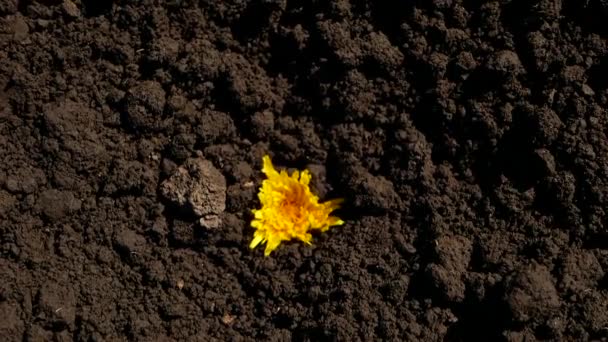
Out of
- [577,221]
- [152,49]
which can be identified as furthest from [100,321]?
[577,221]

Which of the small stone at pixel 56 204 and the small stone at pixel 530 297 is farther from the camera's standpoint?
the small stone at pixel 56 204

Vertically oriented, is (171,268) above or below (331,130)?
below

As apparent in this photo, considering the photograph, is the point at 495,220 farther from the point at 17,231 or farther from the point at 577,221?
the point at 17,231

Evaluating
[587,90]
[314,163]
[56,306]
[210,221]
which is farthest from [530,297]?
[56,306]

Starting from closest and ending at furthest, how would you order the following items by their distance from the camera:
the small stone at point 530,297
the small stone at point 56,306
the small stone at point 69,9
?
the small stone at point 530,297
the small stone at point 56,306
the small stone at point 69,9

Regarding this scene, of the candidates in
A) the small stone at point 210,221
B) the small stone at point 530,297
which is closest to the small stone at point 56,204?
the small stone at point 210,221

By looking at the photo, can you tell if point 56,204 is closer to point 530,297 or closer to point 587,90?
point 530,297

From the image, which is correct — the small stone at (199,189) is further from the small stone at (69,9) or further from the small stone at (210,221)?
the small stone at (69,9)
